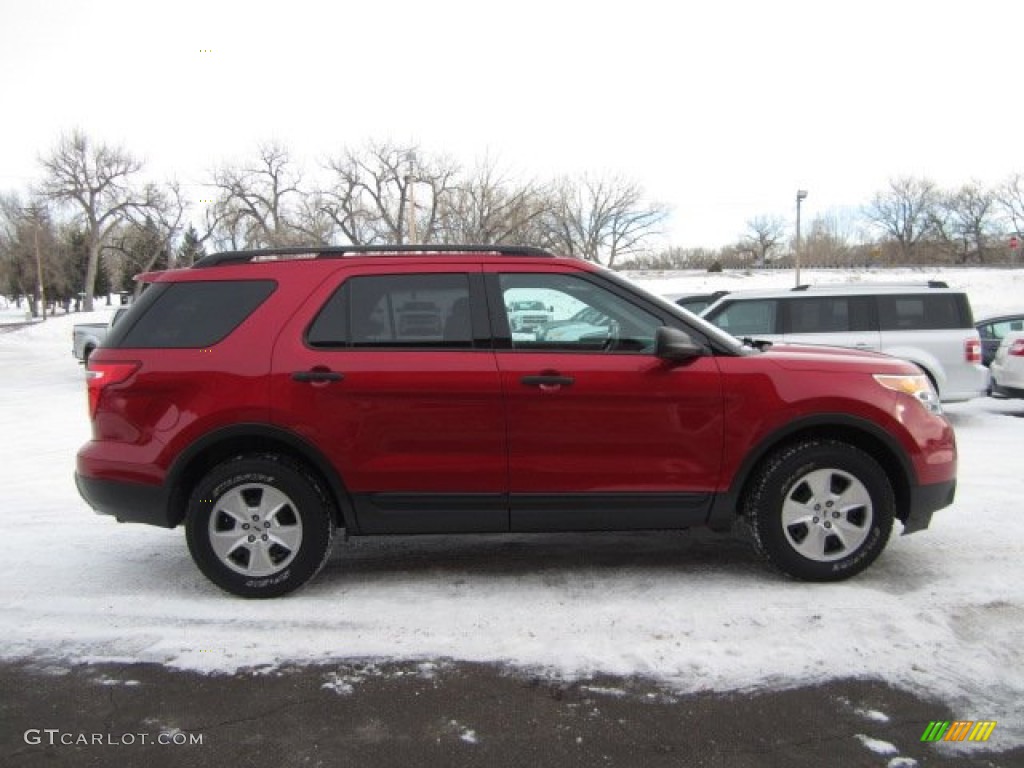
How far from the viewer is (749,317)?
32.0 ft

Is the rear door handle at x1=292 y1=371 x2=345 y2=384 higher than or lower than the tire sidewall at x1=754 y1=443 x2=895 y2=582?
higher

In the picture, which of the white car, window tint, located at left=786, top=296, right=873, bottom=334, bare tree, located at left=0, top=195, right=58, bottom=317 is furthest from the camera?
bare tree, located at left=0, top=195, right=58, bottom=317

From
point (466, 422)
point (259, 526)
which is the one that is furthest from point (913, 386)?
point (259, 526)

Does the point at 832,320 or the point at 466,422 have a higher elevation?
the point at 832,320

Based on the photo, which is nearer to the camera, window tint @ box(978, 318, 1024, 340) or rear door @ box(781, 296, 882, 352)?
rear door @ box(781, 296, 882, 352)

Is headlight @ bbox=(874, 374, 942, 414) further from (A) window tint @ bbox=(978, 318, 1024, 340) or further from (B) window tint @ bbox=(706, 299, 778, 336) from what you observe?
(A) window tint @ bbox=(978, 318, 1024, 340)

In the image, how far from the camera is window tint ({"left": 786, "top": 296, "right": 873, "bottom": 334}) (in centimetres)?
947

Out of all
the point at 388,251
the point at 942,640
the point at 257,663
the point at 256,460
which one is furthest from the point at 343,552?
the point at 942,640

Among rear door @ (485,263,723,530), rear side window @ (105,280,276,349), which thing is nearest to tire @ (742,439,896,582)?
rear door @ (485,263,723,530)

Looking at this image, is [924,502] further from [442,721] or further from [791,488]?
[442,721]

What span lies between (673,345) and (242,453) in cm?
235

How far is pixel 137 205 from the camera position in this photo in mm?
60375

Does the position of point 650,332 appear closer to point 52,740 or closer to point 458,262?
point 458,262

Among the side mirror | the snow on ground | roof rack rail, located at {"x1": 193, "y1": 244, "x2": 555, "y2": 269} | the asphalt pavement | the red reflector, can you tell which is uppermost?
roof rack rail, located at {"x1": 193, "y1": 244, "x2": 555, "y2": 269}
